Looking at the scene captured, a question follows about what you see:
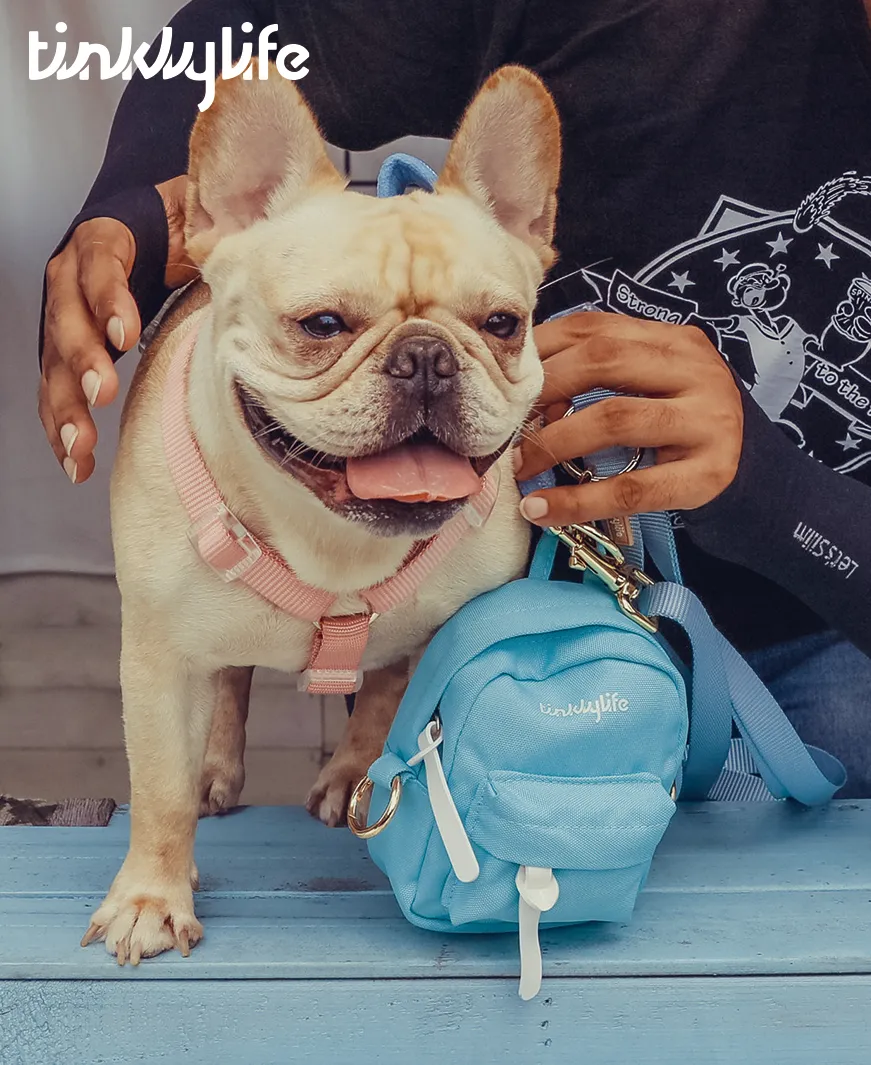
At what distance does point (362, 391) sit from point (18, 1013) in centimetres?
51

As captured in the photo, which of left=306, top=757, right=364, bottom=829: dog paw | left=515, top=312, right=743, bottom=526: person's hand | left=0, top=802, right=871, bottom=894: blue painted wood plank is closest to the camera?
left=515, top=312, right=743, bottom=526: person's hand

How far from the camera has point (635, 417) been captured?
89cm

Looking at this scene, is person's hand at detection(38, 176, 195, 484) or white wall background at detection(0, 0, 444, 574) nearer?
person's hand at detection(38, 176, 195, 484)

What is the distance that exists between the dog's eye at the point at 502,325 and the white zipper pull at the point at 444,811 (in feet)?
1.00

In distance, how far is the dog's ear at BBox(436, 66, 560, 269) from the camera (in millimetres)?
894

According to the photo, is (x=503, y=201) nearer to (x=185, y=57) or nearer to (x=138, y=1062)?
(x=185, y=57)

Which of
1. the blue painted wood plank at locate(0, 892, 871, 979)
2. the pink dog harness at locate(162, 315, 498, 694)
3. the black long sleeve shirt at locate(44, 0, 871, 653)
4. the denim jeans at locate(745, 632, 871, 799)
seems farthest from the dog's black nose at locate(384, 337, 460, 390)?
the denim jeans at locate(745, 632, 871, 799)

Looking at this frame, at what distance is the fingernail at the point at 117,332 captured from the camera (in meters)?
0.87

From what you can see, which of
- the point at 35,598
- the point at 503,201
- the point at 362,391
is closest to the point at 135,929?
the point at 362,391

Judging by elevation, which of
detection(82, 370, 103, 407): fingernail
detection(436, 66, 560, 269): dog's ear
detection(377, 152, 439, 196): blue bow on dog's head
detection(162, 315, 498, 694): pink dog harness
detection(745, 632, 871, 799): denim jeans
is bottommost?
detection(745, 632, 871, 799): denim jeans

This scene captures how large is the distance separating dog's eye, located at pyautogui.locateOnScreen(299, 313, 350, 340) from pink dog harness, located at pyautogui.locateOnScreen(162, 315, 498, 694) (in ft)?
0.51

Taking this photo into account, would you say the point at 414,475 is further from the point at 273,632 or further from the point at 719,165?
the point at 719,165

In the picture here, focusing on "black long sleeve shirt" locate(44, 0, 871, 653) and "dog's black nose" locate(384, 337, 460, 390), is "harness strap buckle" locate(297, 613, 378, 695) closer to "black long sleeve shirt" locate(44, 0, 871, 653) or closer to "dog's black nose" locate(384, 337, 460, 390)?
"dog's black nose" locate(384, 337, 460, 390)

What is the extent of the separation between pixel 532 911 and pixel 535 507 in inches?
12.1
